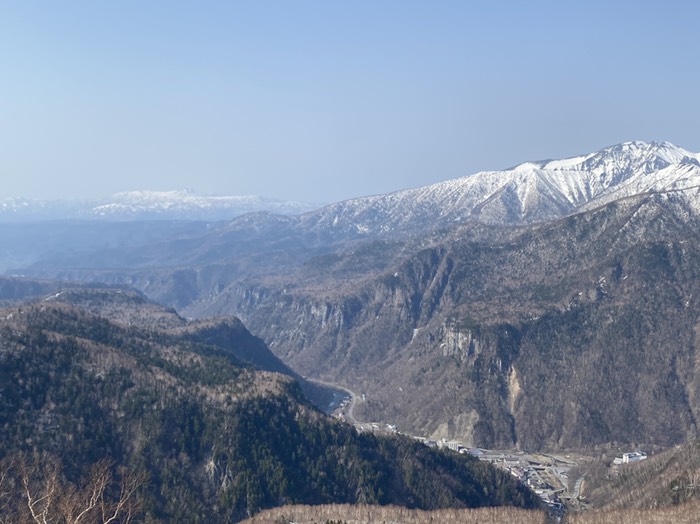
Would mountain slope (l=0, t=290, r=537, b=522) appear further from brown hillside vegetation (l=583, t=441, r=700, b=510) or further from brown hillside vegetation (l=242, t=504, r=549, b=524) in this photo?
brown hillside vegetation (l=583, t=441, r=700, b=510)

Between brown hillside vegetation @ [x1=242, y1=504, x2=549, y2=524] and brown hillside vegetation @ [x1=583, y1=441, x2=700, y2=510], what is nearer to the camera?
brown hillside vegetation @ [x1=242, y1=504, x2=549, y2=524]

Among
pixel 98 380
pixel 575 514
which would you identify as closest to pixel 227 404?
pixel 98 380

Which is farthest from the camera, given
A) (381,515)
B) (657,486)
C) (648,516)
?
(657,486)

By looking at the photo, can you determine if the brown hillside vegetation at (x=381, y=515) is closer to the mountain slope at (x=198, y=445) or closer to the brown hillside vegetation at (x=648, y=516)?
the mountain slope at (x=198, y=445)

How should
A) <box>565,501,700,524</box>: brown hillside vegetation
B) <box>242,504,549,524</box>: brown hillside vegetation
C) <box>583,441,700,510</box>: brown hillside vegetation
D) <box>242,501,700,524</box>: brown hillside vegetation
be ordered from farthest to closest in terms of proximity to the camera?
1. <box>583,441,700,510</box>: brown hillside vegetation
2. <box>242,504,549,524</box>: brown hillside vegetation
3. <box>242,501,700,524</box>: brown hillside vegetation
4. <box>565,501,700,524</box>: brown hillside vegetation

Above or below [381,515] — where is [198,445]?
above

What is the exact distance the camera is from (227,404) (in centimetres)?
19038

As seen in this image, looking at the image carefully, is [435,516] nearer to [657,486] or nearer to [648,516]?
[648,516]

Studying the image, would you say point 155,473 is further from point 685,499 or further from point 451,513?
point 685,499

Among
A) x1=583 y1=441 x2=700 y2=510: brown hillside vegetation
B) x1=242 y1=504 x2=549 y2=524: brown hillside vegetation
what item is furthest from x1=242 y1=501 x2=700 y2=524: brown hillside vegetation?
x1=583 y1=441 x2=700 y2=510: brown hillside vegetation

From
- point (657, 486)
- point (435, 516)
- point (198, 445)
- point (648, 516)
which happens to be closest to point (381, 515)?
point (435, 516)

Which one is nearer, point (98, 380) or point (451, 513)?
point (451, 513)

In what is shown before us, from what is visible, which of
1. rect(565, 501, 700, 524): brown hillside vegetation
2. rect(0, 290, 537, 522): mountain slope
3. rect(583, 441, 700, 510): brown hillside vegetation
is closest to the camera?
rect(565, 501, 700, 524): brown hillside vegetation

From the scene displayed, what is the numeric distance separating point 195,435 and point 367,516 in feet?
146
